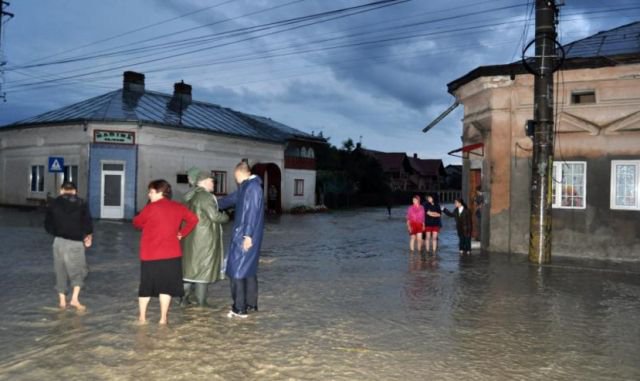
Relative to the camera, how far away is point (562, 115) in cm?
1345

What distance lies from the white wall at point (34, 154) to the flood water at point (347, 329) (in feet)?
51.1

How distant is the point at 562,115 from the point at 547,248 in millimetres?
3499

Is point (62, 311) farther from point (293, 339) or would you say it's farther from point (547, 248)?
point (547, 248)

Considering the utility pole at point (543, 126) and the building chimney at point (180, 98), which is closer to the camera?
the utility pole at point (543, 126)

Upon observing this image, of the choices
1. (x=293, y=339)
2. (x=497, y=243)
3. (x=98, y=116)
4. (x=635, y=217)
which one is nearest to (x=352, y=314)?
(x=293, y=339)

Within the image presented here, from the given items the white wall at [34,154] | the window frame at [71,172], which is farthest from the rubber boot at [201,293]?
the window frame at [71,172]

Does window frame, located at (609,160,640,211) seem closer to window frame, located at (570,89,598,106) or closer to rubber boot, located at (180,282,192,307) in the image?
window frame, located at (570,89,598,106)

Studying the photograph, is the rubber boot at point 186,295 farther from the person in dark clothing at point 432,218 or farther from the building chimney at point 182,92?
the building chimney at point 182,92

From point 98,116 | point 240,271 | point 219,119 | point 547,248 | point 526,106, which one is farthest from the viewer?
point 219,119

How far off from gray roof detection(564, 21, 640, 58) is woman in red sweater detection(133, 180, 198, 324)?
1137 cm

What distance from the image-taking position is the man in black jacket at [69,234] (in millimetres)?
6723

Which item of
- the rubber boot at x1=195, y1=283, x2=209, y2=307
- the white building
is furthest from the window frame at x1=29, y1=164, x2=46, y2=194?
the rubber boot at x1=195, y1=283, x2=209, y2=307

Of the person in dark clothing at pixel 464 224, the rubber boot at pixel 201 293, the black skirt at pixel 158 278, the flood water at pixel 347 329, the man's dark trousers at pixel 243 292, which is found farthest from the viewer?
the person in dark clothing at pixel 464 224

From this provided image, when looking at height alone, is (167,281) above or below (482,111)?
below
